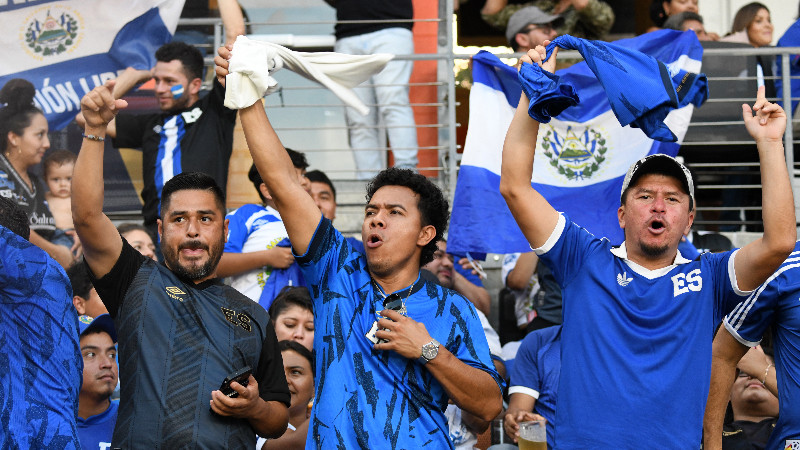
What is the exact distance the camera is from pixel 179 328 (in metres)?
3.73

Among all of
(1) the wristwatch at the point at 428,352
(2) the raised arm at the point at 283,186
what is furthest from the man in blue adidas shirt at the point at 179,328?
(1) the wristwatch at the point at 428,352

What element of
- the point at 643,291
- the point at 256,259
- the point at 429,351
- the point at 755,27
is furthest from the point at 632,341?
the point at 755,27

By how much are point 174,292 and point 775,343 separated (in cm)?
267

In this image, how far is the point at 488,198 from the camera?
6789 mm

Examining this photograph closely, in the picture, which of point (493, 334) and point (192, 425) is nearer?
point (192, 425)

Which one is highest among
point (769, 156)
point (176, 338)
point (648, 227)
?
point (769, 156)

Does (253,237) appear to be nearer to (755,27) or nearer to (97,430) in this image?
(97,430)

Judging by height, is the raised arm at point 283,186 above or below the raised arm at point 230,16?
below

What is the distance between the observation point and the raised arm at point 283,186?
375cm

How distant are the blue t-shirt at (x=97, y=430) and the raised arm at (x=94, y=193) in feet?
4.46

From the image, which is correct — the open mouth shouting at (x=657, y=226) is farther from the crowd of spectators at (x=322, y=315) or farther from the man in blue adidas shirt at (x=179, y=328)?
the man in blue adidas shirt at (x=179, y=328)

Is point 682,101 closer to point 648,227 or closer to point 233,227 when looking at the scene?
point 648,227

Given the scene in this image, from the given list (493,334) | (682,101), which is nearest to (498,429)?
(493,334)

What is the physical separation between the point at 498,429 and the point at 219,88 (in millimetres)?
2848
